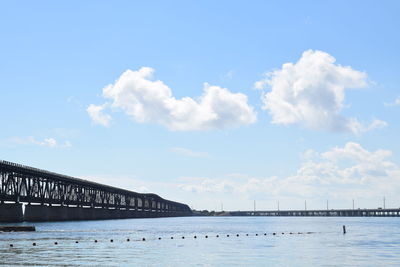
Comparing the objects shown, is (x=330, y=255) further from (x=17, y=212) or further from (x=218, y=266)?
(x=17, y=212)

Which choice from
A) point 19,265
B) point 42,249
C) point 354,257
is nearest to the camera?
point 19,265

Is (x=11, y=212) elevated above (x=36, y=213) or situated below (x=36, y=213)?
above

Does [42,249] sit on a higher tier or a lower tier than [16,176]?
lower

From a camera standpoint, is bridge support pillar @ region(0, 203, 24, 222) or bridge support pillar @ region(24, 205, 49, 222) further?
bridge support pillar @ region(24, 205, 49, 222)

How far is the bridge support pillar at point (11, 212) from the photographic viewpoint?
150m

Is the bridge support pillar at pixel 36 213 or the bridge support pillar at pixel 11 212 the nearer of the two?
the bridge support pillar at pixel 11 212

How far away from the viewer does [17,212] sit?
157 m

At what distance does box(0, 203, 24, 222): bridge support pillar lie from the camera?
491 feet

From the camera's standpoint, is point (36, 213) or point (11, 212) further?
point (36, 213)

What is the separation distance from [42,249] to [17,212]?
91.7m

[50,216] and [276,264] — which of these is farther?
[50,216]

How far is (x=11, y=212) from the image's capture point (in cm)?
15362

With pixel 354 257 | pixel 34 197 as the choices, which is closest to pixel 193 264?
pixel 354 257

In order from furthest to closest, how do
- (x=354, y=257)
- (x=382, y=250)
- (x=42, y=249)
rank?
(x=382, y=250) < (x=42, y=249) < (x=354, y=257)
